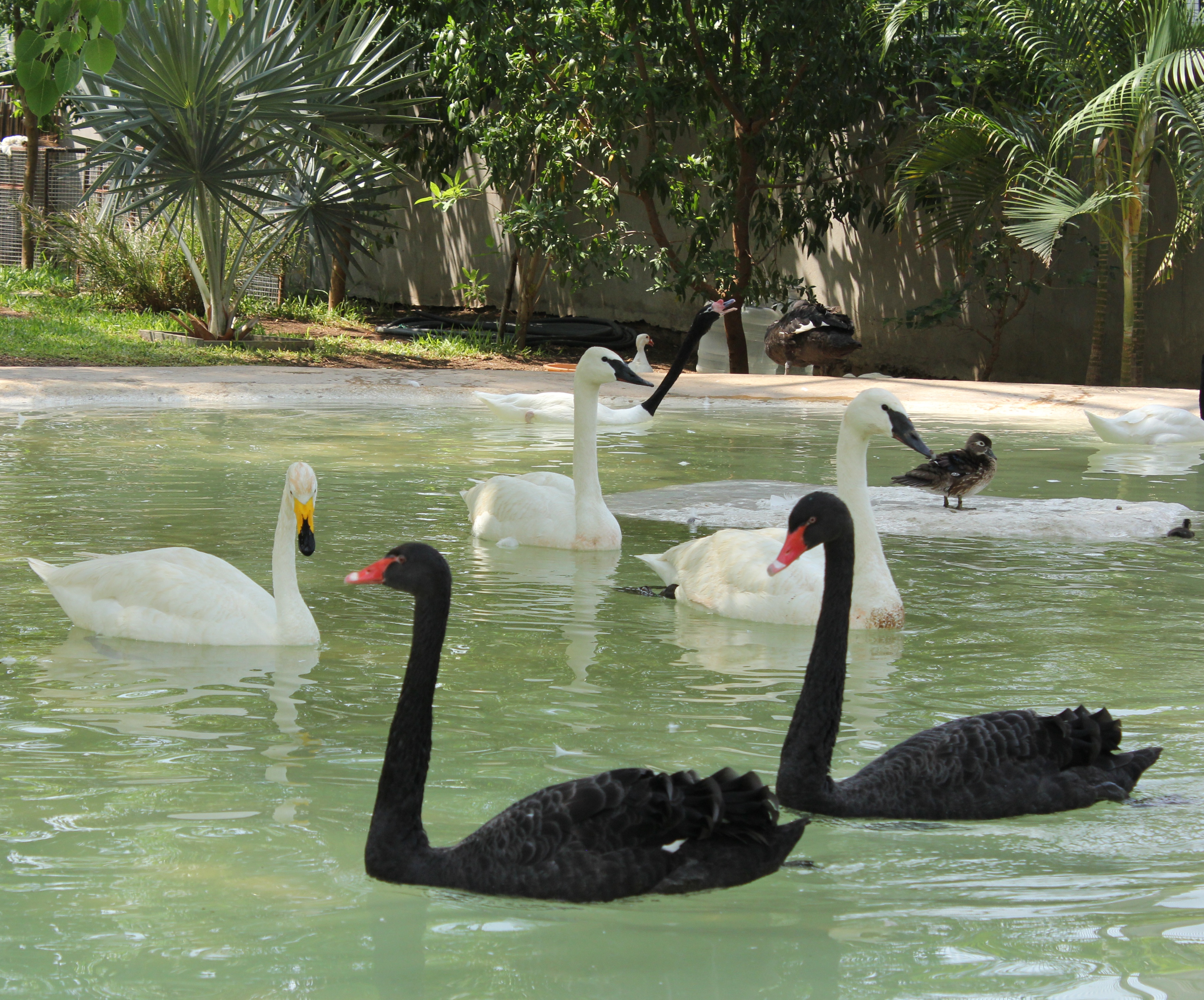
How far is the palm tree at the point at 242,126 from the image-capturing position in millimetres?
14695

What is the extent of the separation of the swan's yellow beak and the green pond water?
1.54 ft

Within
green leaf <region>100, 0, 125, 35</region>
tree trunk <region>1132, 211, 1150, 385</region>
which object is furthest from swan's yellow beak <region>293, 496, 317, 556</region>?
tree trunk <region>1132, 211, 1150, 385</region>

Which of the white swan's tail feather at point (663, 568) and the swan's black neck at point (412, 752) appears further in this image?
the white swan's tail feather at point (663, 568)

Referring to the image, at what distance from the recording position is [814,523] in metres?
3.99

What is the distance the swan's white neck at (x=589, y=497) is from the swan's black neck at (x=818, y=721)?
3.85 m

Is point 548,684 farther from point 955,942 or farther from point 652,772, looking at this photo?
point 955,942

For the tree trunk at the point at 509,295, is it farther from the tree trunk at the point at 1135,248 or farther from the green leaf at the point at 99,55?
the green leaf at the point at 99,55

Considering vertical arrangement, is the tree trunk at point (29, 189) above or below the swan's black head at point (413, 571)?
above

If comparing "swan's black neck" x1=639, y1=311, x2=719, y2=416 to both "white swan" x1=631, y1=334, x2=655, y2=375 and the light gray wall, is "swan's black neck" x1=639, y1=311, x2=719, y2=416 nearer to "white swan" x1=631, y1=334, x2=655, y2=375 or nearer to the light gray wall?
"white swan" x1=631, y1=334, x2=655, y2=375

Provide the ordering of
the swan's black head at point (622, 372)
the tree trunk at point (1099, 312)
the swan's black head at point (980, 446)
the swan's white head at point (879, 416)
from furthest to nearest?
the tree trunk at point (1099, 312) < the swan's black head at point (980, 446) < the swan's black head at point (622, 372) < the swan's white head at point (879, 416)

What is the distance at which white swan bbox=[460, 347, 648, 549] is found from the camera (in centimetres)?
779

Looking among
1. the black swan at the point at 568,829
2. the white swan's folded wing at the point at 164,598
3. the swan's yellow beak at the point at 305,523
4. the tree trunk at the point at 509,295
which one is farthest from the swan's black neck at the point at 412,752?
the tree trunk at the point at 509,295

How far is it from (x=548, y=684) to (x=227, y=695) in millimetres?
1133

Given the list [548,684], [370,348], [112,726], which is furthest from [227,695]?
[370,348]
